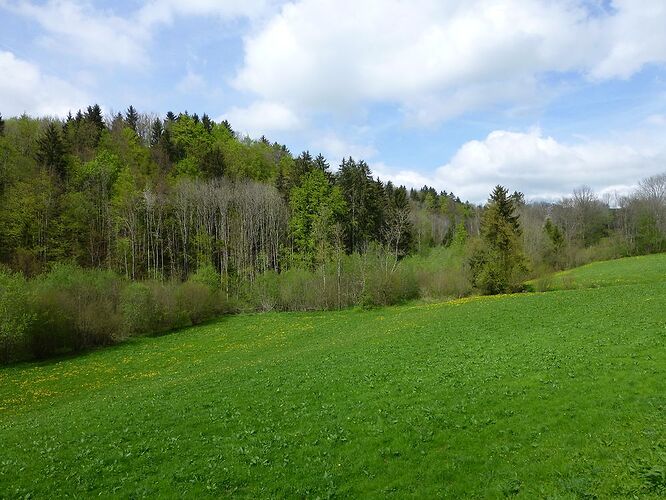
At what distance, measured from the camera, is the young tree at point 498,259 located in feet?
164

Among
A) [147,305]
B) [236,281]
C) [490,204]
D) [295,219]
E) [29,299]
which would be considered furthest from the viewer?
[295,219]

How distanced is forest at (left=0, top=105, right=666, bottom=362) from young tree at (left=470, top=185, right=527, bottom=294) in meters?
0.17

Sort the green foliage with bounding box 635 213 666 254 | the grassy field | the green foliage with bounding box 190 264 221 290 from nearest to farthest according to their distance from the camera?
1. the grassy field
2. the green foliage with bounding box 190 264 221 290
3. the green foliage with bounding box 635 213 666 254

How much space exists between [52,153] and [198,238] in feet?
90.9

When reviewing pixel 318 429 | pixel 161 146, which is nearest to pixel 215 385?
pixel 318 429

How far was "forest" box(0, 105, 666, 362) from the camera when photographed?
4334 centimetres

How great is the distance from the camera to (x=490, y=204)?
176 feet

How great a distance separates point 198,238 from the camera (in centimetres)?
6969

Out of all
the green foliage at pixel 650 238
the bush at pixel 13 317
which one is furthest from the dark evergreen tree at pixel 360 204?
the green foliage at pixel 650 238

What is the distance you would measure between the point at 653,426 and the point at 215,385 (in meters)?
17.4

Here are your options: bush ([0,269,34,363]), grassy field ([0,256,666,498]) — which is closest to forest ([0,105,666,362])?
bush ([0,269,34,363])

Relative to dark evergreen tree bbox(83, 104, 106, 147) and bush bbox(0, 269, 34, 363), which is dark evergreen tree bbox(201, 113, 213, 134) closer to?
dark evergreen tree bbox(83, 104, 106, 147)

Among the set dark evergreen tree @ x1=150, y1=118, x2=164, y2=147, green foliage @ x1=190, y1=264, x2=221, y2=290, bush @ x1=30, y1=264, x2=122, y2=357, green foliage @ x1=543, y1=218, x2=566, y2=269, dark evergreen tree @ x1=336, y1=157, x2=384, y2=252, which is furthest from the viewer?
dark evergreen tree @ x1=150, y1=118, x2=164, y2=147

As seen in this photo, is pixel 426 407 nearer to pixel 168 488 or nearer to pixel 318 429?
pixel 318 429
